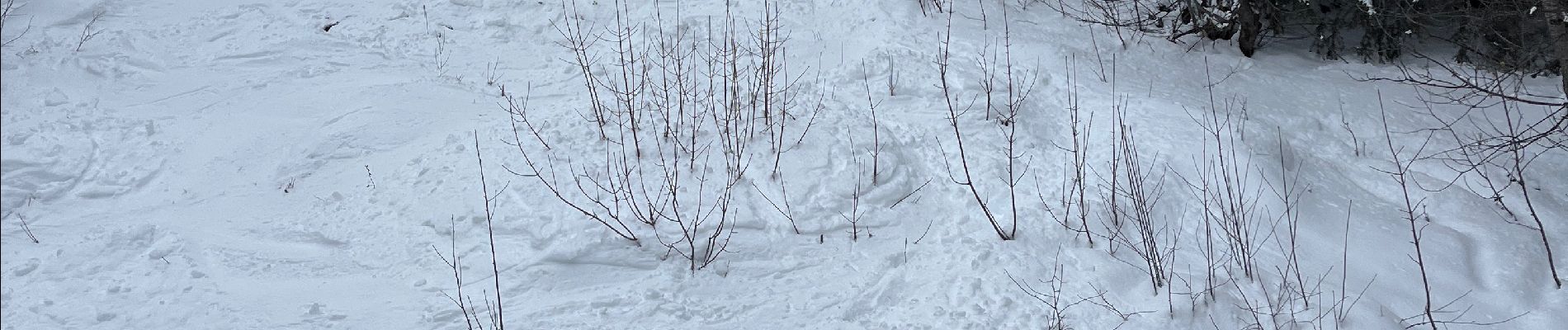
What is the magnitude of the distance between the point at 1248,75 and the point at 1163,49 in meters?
0.56

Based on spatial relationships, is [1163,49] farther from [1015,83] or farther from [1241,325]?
[1241,325]

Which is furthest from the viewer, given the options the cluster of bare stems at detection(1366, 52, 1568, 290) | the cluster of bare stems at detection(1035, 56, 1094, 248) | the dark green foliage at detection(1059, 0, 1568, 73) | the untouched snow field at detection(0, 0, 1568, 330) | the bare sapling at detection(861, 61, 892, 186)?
the dark green foliage at detection(1059, 0, 1568, 73)

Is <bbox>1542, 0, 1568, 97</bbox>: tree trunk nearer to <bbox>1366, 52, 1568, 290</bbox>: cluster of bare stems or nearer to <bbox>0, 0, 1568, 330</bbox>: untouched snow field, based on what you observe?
<bbox>1366, 52, 1568, 290</bbox>: cluster of bare stems

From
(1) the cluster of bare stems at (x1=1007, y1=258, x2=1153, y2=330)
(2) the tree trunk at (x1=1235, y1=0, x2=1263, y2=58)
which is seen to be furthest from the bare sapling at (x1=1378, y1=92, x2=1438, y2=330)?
(1) the cluster of bare stems at (x1=1007, y1=258, x2=1153, y2=330)

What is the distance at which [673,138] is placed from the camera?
5562 millimetres

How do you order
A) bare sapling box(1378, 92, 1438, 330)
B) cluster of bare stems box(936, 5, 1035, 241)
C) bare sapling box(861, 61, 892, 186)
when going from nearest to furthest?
bare sapling box(1378, 92, 1438, 330)
cluster of bare stems box(936, 5, 1035, 241)
bare sapling box(861, 61, 892, 186)

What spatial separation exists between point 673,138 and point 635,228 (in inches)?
38.3

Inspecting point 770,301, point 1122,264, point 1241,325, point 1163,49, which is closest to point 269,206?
point 770,301

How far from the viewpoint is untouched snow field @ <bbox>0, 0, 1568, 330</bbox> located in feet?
13.7

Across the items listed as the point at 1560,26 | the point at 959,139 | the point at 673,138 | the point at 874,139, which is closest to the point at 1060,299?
the point at 959,139

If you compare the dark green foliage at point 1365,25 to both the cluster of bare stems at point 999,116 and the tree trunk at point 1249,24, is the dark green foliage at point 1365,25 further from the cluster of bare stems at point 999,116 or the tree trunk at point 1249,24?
the cluster of bare stems at point 999,116

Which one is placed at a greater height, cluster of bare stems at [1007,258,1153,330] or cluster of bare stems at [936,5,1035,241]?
cluster of bare stems at [936,5,1035,241]

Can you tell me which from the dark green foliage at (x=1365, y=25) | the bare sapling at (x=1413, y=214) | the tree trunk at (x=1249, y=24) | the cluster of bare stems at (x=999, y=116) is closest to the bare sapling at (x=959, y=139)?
the cluster of bare stems at (x=999, y=116)

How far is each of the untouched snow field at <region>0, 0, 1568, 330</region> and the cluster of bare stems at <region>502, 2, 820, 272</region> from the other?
0.09 meters
